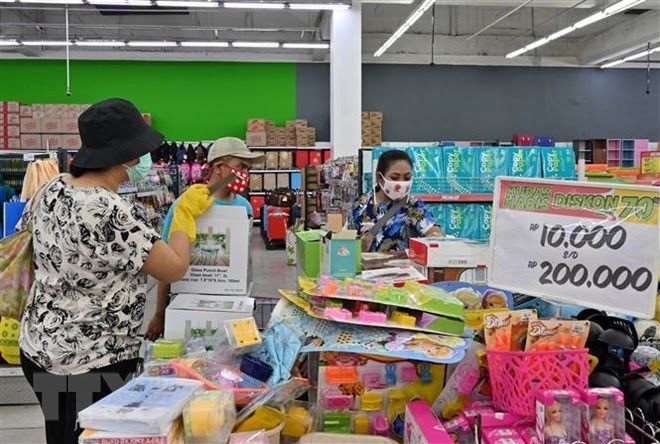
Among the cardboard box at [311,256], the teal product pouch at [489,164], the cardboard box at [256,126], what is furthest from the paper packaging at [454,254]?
the cardboard box at [256,126]

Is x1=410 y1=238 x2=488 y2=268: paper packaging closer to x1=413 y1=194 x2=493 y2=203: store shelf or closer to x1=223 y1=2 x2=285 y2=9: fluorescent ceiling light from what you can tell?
x1=413 y1=194 x2=493 y2=203: store shelf

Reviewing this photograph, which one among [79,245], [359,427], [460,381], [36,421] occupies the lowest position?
[36,421]

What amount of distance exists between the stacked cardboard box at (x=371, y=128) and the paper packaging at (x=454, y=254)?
1384 centimetres

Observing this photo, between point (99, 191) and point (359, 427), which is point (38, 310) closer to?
point (99, 191)

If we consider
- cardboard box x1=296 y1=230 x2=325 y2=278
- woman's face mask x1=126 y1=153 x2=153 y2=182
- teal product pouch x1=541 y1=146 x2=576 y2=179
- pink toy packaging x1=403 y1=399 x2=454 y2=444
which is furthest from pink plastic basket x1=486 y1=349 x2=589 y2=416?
teal product pouch x1=541 y1=146 x2=576 y2=179

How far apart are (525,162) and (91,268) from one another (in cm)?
553

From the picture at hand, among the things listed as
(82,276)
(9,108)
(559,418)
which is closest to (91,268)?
(82,276)

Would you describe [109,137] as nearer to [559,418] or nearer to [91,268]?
[91,268]

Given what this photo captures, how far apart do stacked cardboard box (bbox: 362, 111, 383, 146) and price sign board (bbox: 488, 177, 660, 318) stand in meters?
14.3

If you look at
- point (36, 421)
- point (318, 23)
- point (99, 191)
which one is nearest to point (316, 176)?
point (318, 23)

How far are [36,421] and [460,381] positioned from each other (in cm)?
355

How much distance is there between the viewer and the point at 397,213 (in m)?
3.36

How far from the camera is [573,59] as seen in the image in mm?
17812

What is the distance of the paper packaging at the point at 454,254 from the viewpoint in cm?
215
